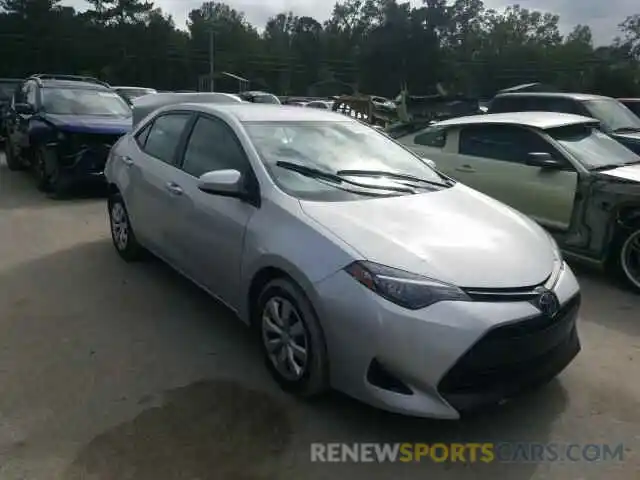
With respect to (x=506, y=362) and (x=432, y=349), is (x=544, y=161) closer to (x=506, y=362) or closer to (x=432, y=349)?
(x=506, y=362)

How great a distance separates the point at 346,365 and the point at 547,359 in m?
1.01

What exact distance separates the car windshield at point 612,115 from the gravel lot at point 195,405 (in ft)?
17.3

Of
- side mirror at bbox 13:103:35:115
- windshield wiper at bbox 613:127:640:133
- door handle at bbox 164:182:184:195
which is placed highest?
windshield wiper at bbox 613:127:640:133

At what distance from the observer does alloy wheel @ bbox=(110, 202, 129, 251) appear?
5.27m

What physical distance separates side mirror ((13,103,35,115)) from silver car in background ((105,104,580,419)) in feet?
19.6

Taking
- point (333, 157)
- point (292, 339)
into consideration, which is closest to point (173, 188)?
point (333, 157)

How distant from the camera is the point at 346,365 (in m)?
2.80

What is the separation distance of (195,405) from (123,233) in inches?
106

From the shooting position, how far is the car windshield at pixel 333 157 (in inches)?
137

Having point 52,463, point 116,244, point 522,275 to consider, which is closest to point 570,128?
point 522,275

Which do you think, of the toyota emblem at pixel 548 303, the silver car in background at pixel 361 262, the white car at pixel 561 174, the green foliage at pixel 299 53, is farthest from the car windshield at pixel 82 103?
the green foliage at pixel 299 53

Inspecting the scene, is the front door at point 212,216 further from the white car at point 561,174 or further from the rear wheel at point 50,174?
the rear wheel at point 50,174

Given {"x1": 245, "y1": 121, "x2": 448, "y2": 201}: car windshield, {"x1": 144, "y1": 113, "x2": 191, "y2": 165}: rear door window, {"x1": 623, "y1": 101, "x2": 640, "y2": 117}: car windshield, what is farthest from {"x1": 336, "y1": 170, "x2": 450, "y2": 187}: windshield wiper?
{"x1": 623, "y1": 101, "x2": 640, "y2": 117}: car windshield

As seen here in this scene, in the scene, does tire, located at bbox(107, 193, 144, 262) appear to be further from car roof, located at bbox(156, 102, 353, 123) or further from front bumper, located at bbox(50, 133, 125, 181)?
front bumper, located at bbox(50, 133, 125, 181)
